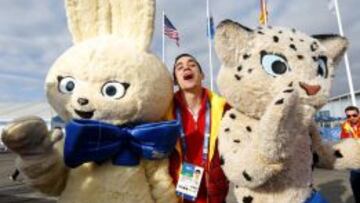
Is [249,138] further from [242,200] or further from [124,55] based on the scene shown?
[124,55]

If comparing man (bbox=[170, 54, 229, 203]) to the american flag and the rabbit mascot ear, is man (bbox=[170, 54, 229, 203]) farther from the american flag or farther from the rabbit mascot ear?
the american flag

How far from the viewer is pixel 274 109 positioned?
2391 millimetres

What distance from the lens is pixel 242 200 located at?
2781mm

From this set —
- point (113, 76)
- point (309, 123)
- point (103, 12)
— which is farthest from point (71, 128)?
point (309, 123)

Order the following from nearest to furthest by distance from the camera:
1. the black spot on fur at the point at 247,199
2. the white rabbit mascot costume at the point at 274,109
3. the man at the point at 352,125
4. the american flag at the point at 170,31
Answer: the white rabbit mascot costume at the point at 274,109
the black spot on fur at the point at 247,199
the man at the point at 352,125
the american flag at the point at 170,31

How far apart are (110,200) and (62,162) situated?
0.47 metres

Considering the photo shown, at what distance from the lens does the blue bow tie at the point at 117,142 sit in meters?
2.98

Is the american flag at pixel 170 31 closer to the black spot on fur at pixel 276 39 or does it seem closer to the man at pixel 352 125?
the man at pixel 352 125

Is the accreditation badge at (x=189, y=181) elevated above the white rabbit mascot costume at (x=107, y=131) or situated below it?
below

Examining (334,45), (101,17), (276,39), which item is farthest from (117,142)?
(334,45)

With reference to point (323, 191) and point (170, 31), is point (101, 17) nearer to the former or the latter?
point (323, 191)

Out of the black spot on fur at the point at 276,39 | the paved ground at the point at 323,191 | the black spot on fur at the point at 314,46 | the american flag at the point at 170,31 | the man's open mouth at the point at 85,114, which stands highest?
the american flag at the point at 170,31

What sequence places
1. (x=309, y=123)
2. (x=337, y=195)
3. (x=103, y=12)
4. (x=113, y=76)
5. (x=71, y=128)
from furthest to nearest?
(x=337, y=195) < (x=103, y=12) < (x=113, y=76) < (x=71, y=128) < (x=309, y=123)

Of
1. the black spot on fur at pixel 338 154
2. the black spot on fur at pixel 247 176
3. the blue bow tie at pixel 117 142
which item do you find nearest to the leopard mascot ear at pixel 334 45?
the black spot on fur at pixel 338 154
